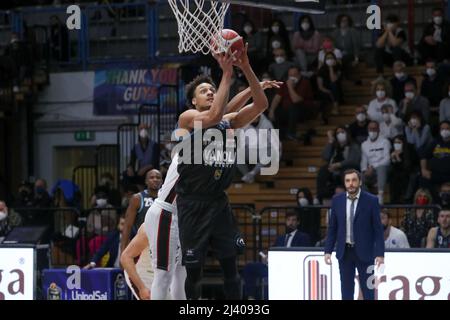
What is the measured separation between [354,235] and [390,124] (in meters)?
6.39

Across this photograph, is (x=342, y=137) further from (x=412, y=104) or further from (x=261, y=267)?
(x=261, y=267)

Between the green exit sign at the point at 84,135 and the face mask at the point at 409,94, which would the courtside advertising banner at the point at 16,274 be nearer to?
A: the face mask at the point at 409,94

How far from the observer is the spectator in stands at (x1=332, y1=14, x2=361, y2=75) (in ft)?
70.5

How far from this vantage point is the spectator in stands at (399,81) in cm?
2025

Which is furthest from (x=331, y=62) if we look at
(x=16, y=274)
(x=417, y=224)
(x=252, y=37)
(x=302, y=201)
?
(x=16, y=274)

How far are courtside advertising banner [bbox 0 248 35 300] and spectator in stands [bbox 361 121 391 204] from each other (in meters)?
5.71

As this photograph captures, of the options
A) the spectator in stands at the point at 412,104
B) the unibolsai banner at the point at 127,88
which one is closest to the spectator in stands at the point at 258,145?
the spectator in stands at the point at 412,104

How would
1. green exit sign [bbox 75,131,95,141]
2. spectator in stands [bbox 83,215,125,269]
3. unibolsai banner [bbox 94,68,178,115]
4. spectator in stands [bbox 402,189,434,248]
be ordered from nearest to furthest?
spectator in stands [bbox 402,189,434,248], spectator in stands [bbox 83,215,125,269], unibolsai banner [bbox 94,68,178,115], green exit sign [bbox 75,131,95,141]

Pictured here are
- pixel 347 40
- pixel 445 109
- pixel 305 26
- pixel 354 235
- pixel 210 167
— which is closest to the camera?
pixel 210 167

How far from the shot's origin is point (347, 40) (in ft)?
71.4

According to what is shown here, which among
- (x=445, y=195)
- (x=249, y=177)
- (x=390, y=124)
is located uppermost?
(x=390, y=124)

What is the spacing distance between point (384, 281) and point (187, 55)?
30.6 ft

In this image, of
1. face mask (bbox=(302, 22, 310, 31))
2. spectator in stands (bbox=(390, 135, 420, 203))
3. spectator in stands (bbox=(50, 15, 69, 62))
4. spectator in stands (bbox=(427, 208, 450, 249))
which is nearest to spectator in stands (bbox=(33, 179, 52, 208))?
spectator in stands (bbox=(50, 15, 69, 62))

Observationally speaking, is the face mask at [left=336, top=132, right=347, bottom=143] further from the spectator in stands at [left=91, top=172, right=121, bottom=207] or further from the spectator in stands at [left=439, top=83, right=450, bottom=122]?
the spectator in stands at [left=91, top=172, right=121, bottom=207]
